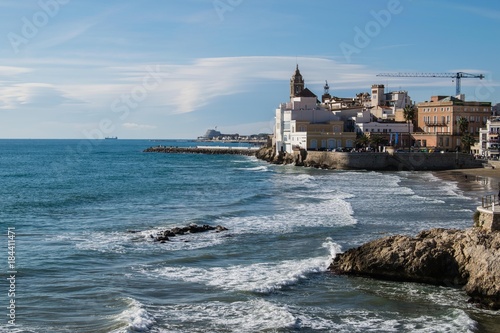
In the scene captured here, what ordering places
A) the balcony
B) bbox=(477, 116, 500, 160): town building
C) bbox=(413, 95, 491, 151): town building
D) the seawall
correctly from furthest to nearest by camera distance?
the balcony < bbox=(413, 95, 491, 151): town building < bbox=(477, 116, 500, 160): town building < the seawall

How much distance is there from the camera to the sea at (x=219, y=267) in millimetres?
14969

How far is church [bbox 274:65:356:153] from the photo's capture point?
81875 millimetres

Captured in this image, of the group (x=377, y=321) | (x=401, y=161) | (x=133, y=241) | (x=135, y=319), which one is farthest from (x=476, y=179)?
(x=135, y=319)

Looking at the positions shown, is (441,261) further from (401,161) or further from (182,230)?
(401,161)

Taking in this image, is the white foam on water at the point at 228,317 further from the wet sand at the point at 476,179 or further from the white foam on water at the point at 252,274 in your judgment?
the wet sand at the point at 476,179

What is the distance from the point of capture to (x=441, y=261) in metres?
17.8

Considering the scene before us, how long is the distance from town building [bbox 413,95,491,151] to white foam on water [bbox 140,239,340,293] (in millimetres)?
64515

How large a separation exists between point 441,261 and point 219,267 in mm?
6991

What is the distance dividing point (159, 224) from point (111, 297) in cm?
1319

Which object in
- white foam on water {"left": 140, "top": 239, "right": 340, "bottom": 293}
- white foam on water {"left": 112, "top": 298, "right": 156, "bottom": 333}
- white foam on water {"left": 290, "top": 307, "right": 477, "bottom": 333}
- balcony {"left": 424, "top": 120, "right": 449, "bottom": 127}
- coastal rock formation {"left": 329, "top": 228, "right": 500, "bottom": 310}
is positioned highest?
balcony {"left": 424, "top": 120, "right": 449, "bottom": 127}

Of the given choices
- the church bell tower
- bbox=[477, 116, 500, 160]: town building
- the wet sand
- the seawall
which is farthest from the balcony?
the church bell tower

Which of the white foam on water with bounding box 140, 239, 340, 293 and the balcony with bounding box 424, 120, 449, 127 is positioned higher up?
the balcony with bounding box 424, 120, 449, 127

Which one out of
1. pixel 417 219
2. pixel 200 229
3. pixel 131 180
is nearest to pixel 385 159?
pixel 131 180

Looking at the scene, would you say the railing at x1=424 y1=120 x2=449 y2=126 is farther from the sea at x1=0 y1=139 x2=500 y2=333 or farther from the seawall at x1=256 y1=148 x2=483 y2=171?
the sea at x1=0 y1=139 x2=500 y2=333
